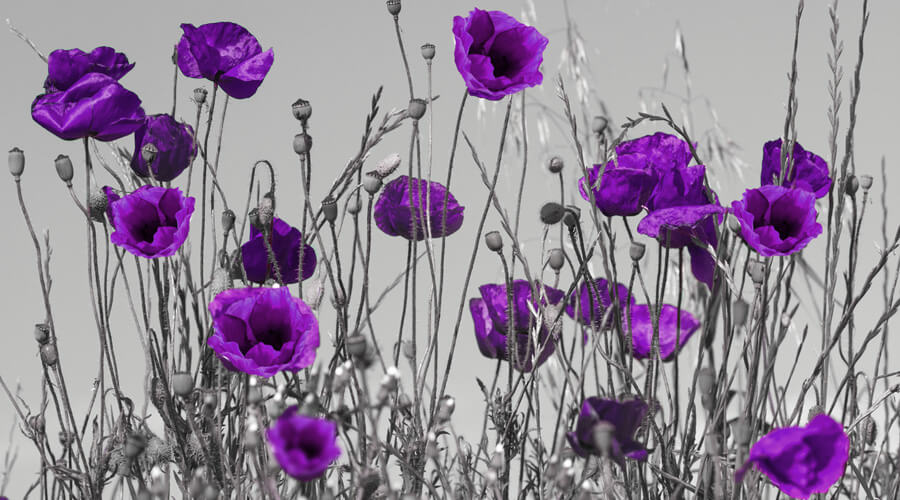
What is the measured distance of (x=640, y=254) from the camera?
1.24 meters

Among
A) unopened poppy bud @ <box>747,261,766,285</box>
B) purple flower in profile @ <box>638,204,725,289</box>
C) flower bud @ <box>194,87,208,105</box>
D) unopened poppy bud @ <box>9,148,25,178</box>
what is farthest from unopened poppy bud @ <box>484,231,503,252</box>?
unopened poppy bud @ <box>9,148,25,178</box>

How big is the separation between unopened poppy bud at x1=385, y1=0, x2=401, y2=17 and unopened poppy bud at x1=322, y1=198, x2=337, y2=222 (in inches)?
11.0

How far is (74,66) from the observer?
1290 mm

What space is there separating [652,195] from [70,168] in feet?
2.10

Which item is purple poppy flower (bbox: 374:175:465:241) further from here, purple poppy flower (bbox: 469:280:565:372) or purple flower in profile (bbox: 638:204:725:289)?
purple flower in profile (bbox: 638:204:725:289)

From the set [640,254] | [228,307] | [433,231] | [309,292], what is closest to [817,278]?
[640,254]

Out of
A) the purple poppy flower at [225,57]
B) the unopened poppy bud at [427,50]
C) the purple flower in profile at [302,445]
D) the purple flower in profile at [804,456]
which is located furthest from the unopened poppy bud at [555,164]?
the purple flower in profile at [302,445]

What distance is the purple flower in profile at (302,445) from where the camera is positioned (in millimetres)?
624

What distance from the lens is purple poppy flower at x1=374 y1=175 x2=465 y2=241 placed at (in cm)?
134

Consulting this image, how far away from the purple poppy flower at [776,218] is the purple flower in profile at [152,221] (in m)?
0.53

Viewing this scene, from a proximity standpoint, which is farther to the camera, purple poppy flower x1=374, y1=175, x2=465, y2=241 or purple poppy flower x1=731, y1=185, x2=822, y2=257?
purple poppy flower x1=374, y1=175, x2=465, y2=241

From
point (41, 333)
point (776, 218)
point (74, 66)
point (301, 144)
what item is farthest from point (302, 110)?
point (776, 218)

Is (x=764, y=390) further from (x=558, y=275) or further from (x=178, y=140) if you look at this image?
(x=178, y=140)

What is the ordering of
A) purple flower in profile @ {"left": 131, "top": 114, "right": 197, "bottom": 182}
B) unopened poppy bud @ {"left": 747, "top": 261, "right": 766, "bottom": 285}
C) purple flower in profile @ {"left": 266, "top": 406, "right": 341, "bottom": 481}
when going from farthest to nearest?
purple flower in profile @ {"left": 131, "top": 114, "right": 197, "bottom": 182} < unopened poppy bud @ {"left": 747, "top": 261, "right": 766, "bottom": 285} < purple flower in profile @ {"left": 266, "top": 406, "right": 341, "bottom": 481}
